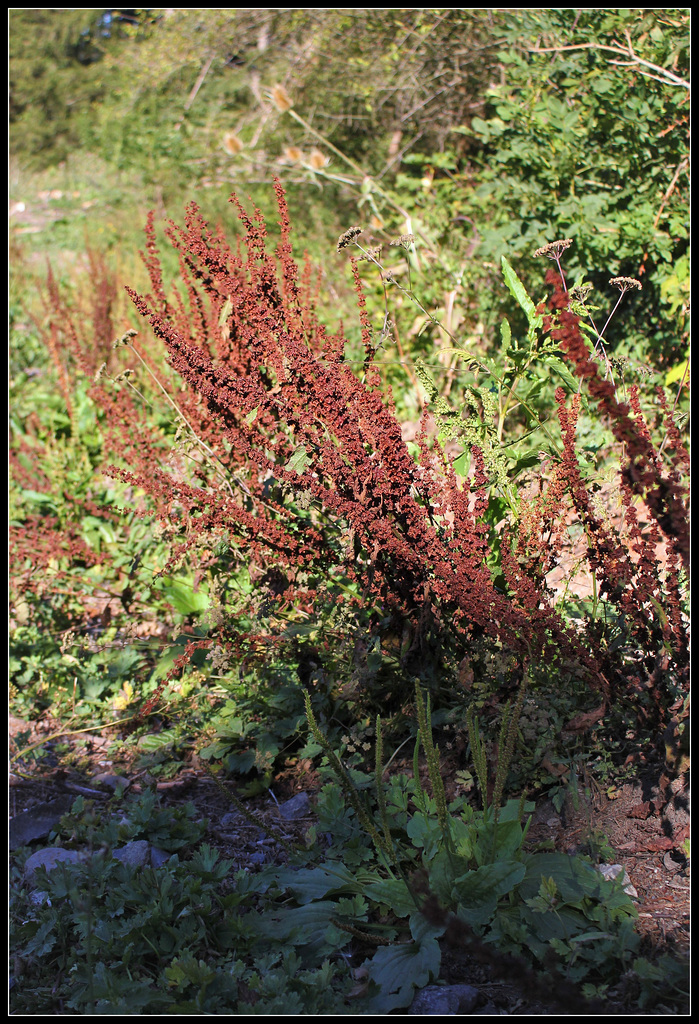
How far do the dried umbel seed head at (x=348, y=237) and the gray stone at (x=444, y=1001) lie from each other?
75.2 inches

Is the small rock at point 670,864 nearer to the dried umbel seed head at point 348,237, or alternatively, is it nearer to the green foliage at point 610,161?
the dried umbel seed head at point 348,237

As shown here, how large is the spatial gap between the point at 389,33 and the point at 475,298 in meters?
3.73

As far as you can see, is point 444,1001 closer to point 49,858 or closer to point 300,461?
point 49,858

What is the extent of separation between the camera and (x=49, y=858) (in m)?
2.34

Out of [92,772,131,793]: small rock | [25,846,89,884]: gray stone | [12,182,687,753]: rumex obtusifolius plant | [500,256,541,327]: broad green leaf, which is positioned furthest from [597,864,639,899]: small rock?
[500,256,541,327]: broad green leaf

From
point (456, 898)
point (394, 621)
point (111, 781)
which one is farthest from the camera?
point (111, 781)

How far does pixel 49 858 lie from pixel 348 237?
1996 mm

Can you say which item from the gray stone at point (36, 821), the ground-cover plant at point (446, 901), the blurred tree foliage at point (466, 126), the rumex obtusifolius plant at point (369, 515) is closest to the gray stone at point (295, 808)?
the ground-cover plant at point (446, 901)

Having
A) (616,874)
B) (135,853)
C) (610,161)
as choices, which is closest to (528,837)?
(616,874)

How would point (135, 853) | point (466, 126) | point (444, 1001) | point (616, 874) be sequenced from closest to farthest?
point (444, 1001) → point (616, 874) → point (135, 853) → point (466, 126)

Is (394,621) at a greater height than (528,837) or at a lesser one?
greater

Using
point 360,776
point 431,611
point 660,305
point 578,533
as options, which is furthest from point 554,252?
point 660,305

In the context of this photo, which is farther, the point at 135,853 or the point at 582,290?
the point at 582,290

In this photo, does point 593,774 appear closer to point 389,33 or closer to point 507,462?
point 507,462
